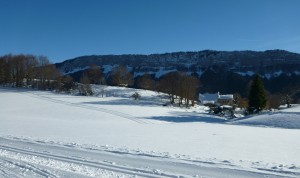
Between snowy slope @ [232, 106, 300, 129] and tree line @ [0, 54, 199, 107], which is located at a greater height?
tree line @ [0, 54, 199, 107]

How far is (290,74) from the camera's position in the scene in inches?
7052

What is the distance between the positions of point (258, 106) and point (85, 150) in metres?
43.7

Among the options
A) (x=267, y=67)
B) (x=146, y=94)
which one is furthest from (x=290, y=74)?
(x=146, y=94)

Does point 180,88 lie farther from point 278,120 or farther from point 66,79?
point 278,120

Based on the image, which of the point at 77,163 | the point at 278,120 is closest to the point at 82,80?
the point at 278,120

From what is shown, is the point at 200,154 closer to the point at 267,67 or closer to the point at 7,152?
the point at 7,152

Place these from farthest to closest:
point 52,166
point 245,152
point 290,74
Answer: point 290,74
point 245,152
point 52,166

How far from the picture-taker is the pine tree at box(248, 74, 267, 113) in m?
54.7

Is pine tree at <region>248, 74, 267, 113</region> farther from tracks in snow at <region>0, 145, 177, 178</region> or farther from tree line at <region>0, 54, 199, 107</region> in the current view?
tracks in snow at <region>0, 145, 177, 178</region>

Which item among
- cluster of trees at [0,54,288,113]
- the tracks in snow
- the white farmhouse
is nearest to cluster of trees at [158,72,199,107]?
cluster of trees at [0,54,288,113]

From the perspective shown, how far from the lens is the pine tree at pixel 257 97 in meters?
54.7

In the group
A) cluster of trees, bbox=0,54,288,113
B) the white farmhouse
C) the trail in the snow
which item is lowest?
the white farmhouse

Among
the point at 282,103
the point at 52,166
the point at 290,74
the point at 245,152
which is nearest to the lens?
the point at 52,166

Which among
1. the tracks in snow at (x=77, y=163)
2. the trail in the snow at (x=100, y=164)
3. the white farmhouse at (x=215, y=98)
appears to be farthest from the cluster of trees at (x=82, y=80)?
the tracks in snow at (x=77, y=163)
